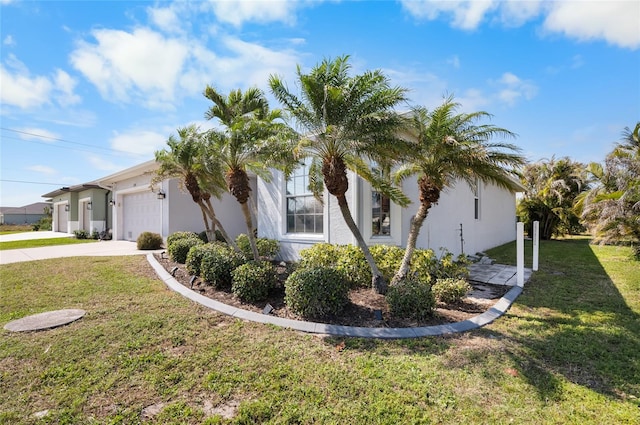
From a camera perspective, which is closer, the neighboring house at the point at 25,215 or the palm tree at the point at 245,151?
the palm tree at the point at 245,151

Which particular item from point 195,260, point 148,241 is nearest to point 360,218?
point 195,260

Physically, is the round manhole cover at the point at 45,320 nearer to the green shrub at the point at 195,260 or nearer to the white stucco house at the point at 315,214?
the green shrub at the point at 195,260

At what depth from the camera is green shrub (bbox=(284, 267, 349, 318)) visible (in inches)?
217

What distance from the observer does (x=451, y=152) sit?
20.9 feet

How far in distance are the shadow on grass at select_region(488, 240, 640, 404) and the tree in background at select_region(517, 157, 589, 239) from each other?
45.7 feet

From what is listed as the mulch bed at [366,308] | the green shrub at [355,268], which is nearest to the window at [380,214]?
the green shrub at [355,268]

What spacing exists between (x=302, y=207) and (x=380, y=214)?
2.71 metres

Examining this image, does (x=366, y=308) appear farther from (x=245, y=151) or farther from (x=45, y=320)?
(x=45, y=320)

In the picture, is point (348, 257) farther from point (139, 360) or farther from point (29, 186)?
point (29, 186)

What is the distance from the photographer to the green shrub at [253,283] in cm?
657

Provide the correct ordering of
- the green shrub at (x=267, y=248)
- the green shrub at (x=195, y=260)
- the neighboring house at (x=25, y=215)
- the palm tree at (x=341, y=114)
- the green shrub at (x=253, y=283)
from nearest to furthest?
1. the palm tree at (x=341, y=114)
2. the green shrub at (x=253, y=283)
3. the green shrub at (x=195, y=260)
4. the green shrub at (x=267, y=248)
5. the neighboring house at (x=25, y=215)

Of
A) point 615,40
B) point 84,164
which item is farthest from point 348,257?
point 84,164

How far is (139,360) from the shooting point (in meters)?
4.05

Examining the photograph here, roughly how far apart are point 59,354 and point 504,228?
20597 millimetres
